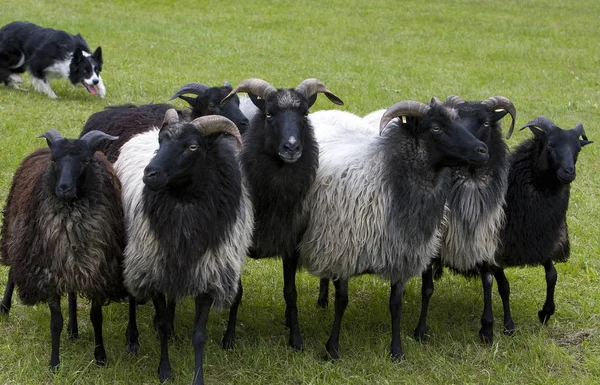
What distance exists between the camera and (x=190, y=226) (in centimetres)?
573

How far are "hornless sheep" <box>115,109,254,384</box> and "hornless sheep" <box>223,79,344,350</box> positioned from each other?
10.8 inches

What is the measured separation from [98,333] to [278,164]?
2050 millimetres

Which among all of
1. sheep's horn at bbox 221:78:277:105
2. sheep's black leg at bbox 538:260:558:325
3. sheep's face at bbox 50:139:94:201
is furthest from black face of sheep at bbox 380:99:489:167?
sheep's face at bbox 50:139:94:201

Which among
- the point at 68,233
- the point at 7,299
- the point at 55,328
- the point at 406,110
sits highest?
the point at 406,110

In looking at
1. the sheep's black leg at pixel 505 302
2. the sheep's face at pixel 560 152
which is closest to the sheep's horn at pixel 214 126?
the sheep's face at pixel 560 152

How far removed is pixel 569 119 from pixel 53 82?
435 inches

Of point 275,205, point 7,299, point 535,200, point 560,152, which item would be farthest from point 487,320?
point 7,299

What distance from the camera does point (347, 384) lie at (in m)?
6.03

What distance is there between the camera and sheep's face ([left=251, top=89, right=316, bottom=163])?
19.8 feet

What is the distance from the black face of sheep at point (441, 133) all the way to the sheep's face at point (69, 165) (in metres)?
2.52

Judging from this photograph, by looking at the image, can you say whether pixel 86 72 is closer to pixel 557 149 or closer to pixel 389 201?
pixel 389 201

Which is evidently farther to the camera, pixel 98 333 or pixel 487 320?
pixel 487 320

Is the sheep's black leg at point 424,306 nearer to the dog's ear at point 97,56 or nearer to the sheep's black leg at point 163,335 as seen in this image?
the sheep's black leg at point 163,335

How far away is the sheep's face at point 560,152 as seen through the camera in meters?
6.60
